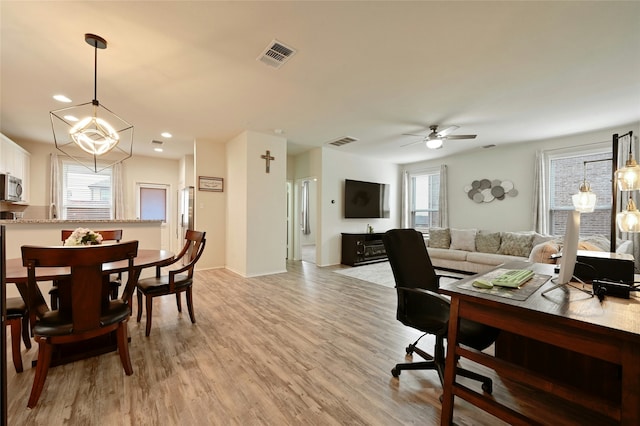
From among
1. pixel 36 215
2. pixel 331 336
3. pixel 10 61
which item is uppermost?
pixel 10 61

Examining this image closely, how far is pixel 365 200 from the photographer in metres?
6.71

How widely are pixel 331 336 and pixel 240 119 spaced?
3.50 m

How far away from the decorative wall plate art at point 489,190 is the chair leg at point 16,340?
735 cm

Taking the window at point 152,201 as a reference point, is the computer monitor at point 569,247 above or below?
below

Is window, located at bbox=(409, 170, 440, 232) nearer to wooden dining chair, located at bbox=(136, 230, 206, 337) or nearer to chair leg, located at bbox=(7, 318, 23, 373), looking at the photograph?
wooden dining chair, located at bbox=(136, 230, 206, 337)

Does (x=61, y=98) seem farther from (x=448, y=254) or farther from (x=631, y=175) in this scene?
(x=448, y=254)

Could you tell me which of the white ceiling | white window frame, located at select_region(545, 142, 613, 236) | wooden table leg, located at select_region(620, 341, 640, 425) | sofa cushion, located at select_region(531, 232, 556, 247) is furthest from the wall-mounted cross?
white window frame, located at select_region(545, 142, 613, 236)

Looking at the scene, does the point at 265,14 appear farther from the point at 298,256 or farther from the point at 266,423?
the point at 298,256

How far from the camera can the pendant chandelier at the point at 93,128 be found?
2.30 m

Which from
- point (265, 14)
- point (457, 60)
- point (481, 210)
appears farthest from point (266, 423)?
Result: point (481, 210)

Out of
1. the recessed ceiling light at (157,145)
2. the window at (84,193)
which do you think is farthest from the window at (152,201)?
the recessed ceiling light at (157,145)

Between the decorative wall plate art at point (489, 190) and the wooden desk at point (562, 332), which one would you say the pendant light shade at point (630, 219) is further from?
the decorative wall plate art at point (489, 190)

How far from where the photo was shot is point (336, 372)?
1909mm

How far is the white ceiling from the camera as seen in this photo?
193 centimetres
